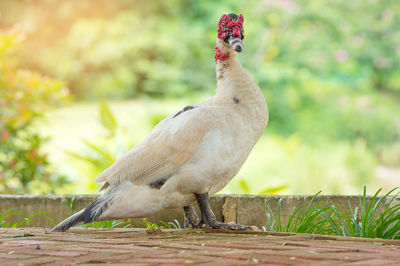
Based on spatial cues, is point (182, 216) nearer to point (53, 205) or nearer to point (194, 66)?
point (53, 205)

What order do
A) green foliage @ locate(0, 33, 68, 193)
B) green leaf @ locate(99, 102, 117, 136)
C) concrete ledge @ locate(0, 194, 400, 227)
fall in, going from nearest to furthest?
1. concrete ledge @ locate(0, 194, 400, 227)
2. green leaf @ locate(99, 102, 117, 136)
3. green foliage @ locate(0, 33, 68, 193)

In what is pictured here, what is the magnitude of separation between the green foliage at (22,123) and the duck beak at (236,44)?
10.9 ft

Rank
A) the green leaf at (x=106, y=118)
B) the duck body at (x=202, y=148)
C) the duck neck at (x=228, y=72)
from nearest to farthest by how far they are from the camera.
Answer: the duck body at (x=202, y=148) < the duck neck at (x=228, y=72) < the green leaf at (x=106, y=118)

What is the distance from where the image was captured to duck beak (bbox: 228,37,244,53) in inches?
106

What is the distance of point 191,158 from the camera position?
8.89 feet

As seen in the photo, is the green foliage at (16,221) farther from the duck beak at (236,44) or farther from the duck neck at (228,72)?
the duck beak at (236,44)

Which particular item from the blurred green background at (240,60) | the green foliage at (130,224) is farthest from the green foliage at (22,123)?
the blurred green background at (240,60)

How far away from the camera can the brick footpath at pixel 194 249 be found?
189 cm

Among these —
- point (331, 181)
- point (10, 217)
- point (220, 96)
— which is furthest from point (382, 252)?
point (331, 181)

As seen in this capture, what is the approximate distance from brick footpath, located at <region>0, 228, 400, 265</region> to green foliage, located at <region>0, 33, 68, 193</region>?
312 cm

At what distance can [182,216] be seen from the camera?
11.5 feet

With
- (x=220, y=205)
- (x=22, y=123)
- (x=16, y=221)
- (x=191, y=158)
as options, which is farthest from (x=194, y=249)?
(x=22, y=123)

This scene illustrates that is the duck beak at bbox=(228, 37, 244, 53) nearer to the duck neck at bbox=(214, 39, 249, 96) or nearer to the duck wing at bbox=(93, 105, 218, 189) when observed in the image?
the duck neck at bbox=(214, 39, 249, 96)

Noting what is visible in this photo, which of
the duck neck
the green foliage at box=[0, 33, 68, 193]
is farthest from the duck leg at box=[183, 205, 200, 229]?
the green foliage at box=[0, 33, 68, 193]
